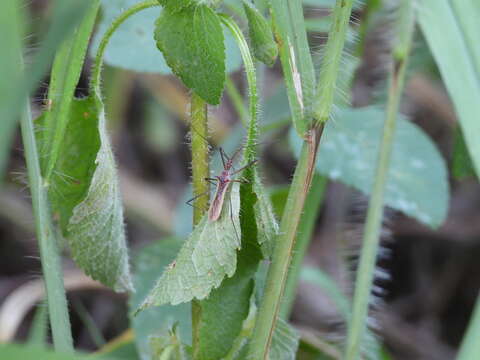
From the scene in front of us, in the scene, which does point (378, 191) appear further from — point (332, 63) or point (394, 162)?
point (394, 162)

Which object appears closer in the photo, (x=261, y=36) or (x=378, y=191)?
(x=261, y=36)

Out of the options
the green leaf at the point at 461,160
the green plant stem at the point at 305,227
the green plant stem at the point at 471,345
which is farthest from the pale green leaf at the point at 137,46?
the green plant stem at the point at 471,345

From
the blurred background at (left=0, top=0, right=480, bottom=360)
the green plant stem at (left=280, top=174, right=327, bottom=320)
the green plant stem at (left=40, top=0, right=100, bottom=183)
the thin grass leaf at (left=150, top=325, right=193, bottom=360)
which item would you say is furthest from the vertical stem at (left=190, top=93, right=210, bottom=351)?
the blurred background at (left=0, top=0, right=480, bottom=360)

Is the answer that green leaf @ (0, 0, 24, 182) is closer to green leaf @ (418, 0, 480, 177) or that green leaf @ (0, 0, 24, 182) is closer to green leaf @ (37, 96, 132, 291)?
green leaf @ (37, 96, 132, 291)

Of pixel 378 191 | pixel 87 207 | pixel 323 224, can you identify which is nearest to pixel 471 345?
pixel 378 191

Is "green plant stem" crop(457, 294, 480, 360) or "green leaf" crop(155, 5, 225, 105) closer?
"green plant stem" crop(457, 294, 480, 360)

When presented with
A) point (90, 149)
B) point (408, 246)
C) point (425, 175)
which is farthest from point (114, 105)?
point (90, 149)

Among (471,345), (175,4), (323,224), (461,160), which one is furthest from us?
(323,224)
